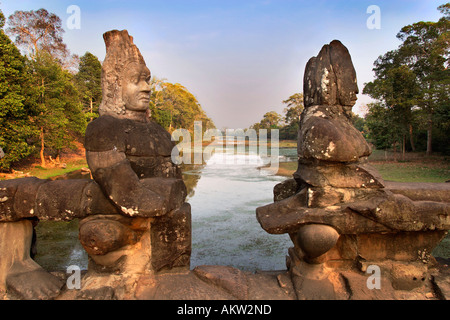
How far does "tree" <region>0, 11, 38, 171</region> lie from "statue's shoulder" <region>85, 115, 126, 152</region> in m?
11.4

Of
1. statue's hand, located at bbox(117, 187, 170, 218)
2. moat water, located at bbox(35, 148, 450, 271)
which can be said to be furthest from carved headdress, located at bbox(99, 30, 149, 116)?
moat water, located at bbox(35, 148, 450, 271)

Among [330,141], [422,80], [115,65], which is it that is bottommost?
[330,141]

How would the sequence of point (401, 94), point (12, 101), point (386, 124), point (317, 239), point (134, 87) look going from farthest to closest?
1. point (386, 124)
2. point (401, 94)
3. point (12, 101)
4. point (134, 87)
5. point (317, 239)

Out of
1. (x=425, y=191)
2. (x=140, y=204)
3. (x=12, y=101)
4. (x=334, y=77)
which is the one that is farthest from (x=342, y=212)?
(x=12, y=101)

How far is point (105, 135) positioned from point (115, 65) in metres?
0.76

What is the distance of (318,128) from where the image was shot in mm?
2504

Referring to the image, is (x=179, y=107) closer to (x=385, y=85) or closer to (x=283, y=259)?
(x=385, y=85)

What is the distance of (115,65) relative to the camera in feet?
9.27

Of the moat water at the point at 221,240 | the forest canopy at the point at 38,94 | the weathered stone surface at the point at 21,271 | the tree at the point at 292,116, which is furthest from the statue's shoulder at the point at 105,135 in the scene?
the tree at the point at 292,116

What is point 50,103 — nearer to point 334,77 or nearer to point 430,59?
point 334,77

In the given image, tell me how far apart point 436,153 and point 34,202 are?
80.1 feet

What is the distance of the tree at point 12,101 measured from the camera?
37.3 feet

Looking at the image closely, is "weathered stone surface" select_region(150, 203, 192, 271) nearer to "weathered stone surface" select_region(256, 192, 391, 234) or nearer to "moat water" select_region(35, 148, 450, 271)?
"weathered stone surface" select_region(256, 192, 391, 234)

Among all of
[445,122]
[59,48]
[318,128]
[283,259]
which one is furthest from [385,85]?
[59,48]
